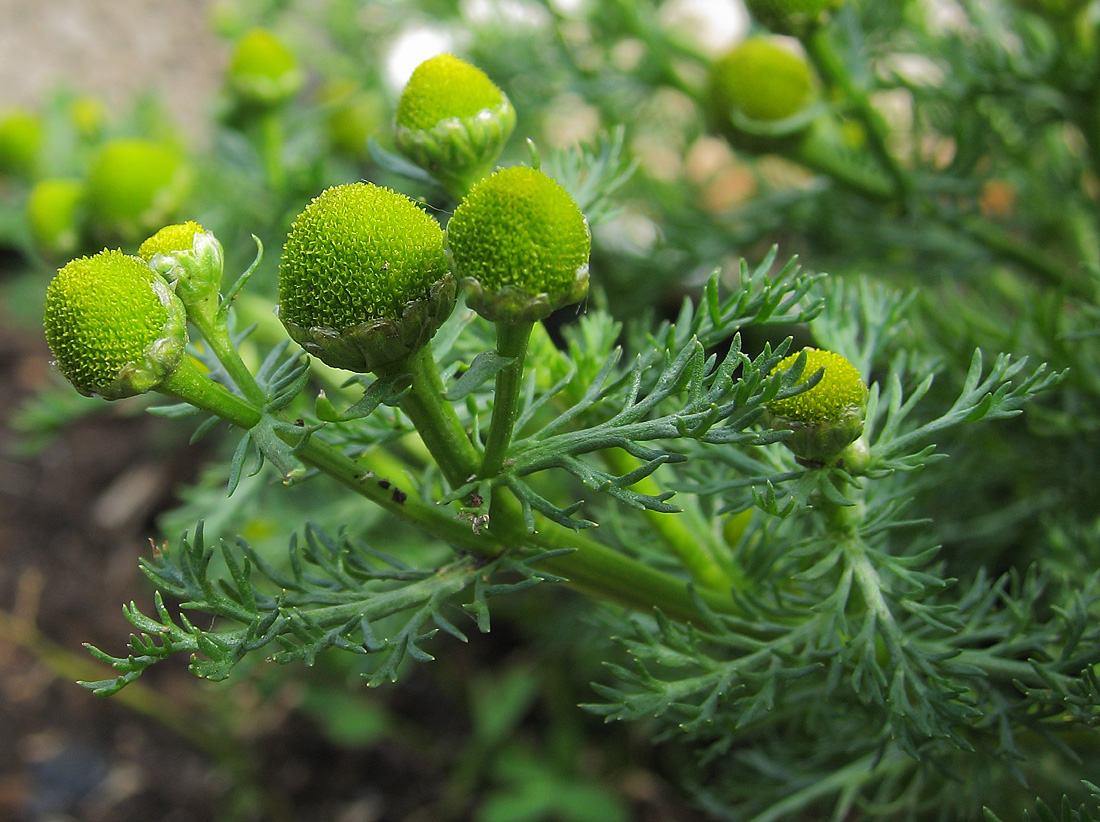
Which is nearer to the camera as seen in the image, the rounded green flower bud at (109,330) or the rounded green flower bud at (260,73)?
the rounded green flower bud at (109,330)

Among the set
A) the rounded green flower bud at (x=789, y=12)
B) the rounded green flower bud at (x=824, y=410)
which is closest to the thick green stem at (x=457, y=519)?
the rounded green flower bud at (x=824, y=410)

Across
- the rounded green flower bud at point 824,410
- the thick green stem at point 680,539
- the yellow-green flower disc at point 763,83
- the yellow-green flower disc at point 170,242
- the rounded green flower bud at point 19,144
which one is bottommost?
the thick green stem at point 680,539

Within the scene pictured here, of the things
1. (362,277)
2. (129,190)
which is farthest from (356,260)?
(129,190)

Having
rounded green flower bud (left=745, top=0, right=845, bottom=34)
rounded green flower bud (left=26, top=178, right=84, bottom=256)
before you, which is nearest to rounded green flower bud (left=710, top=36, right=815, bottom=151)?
rounded green flower bud (left=745, top=0, right=845, bottom=34)

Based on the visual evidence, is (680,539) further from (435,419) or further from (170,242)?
(170,242)

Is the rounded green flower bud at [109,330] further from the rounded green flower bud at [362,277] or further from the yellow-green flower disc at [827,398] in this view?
the yellow-green flower disc at [827,398]
